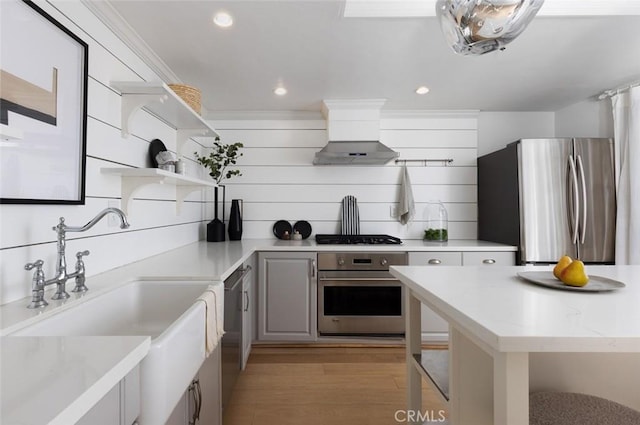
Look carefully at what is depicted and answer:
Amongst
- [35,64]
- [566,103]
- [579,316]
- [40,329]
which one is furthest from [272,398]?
[566,103]

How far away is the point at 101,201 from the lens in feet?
5.31

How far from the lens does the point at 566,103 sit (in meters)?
3.23

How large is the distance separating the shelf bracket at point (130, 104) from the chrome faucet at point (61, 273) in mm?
759

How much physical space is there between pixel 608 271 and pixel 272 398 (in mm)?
2038

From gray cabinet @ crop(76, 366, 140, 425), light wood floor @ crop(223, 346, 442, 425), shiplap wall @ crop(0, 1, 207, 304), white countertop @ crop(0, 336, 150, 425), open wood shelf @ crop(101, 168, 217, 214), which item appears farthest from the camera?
light wood floor @ crop(223, 346, 442, 425)

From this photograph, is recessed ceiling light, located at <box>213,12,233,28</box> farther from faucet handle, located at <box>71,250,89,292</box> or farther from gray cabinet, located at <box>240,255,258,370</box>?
gray cabinet, located at <box>240,255,258,370</box>

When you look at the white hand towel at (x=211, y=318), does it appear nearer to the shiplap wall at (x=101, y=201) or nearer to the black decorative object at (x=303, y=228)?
the shiplap wall at (x=101, y=201)

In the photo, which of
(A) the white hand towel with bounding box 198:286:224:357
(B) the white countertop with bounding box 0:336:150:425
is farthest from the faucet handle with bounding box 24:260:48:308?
(A) the white hand towel with bounding box 198:286:224:357

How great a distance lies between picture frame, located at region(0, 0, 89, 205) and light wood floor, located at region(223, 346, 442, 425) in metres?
1.61

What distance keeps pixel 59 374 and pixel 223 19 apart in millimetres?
1820

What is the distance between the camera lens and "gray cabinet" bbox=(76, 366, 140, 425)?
64 cm

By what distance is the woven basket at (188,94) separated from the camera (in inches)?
84.9

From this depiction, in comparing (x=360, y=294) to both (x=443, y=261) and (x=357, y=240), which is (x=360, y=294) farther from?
(x=443, y=261)

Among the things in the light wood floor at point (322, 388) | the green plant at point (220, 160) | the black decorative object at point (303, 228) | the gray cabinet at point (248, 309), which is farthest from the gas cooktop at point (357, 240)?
the green plant at point (220, 160)
